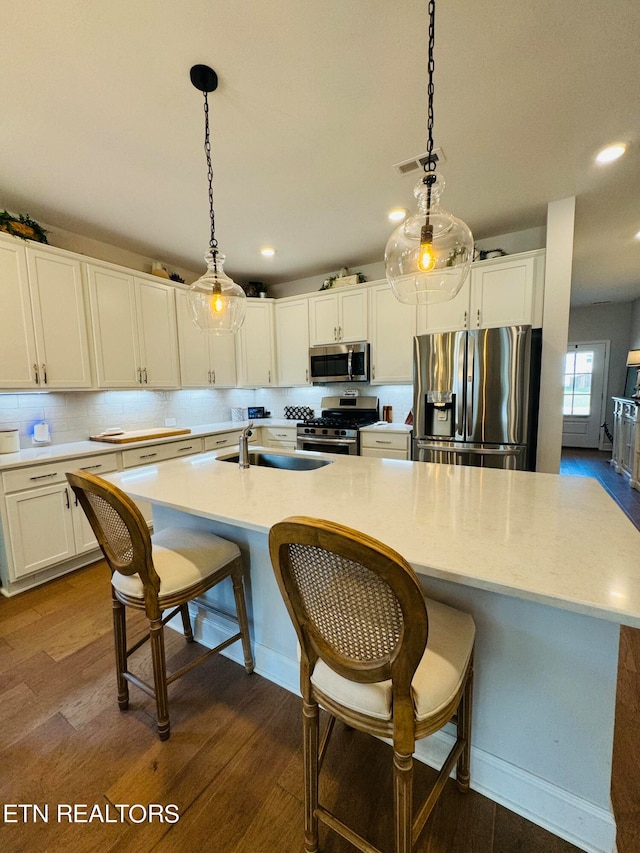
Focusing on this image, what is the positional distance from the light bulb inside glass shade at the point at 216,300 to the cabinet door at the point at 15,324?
57.4 inches

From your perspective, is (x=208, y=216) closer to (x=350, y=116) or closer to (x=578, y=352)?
(x=350, y=116)

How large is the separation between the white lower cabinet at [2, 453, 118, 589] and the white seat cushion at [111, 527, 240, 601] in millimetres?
1447

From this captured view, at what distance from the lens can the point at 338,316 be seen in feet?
13.3

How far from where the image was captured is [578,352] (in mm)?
7023

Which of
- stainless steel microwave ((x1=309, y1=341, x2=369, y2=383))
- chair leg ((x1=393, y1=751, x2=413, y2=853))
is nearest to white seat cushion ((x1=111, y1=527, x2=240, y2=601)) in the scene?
chair leg ((x1=393, y1=751, x2=413, y2=853))

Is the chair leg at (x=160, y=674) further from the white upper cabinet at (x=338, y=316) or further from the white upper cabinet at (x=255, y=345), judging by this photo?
the white upper cabinet at (x=255, y=345)

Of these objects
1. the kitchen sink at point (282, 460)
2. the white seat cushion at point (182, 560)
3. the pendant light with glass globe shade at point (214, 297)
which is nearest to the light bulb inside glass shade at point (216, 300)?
the pendant light with glass globe shade at point (214, 297)

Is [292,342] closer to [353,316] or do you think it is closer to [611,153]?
[353,316]

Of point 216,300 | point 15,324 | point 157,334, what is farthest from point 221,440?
point 216,300

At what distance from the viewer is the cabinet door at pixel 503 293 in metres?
3.01

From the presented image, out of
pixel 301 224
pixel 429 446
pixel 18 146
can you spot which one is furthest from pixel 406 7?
pixel 429 446

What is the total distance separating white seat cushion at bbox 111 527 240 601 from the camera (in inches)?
54.5

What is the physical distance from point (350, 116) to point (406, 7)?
0.55m

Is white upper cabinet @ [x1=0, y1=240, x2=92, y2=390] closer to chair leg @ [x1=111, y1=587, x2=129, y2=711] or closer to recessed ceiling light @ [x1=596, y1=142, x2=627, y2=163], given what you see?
chair leg @ [x1=111, y1=587, x2=129, y2=711]
